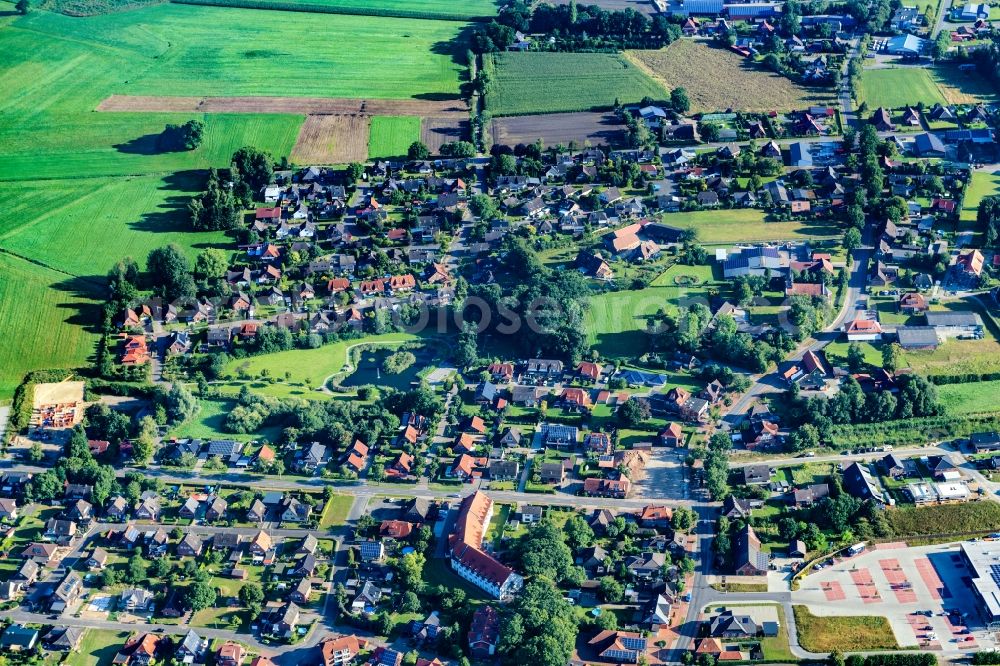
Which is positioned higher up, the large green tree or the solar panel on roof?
the large green tree

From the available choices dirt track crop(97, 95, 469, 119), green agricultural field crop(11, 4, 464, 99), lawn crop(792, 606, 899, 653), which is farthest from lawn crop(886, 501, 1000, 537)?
green agricultural field crop(11, 4, 464, 99)

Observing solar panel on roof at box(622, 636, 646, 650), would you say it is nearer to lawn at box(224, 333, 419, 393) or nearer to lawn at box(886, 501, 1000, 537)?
lawn at box(886, 501, 1000, 537)

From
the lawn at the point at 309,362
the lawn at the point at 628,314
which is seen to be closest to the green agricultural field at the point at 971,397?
the lawn at the point at 628,314

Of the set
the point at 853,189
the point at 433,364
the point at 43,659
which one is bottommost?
the point at 43,659

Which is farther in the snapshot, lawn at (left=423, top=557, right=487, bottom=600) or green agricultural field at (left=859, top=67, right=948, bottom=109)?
green agricultural field at (left=859, top=67, right=948, bottom=109)

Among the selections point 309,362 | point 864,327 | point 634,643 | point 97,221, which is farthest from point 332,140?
point 634,643

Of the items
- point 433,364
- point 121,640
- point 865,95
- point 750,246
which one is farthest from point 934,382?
point 121,640

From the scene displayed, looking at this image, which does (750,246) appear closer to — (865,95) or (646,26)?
(865,95)
